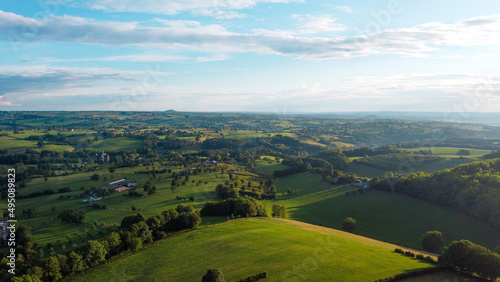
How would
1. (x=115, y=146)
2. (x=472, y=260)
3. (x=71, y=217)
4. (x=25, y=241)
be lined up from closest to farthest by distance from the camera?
(x=472, y=260)
(x=25, y=241)
(x=71, y=217)
(x=115, y=146)

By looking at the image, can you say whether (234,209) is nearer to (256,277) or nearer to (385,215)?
(256,277)

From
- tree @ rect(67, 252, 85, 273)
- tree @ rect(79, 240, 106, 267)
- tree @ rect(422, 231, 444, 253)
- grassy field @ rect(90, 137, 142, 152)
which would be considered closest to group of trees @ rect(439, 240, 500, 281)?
tree @ rect(422, 231, 444, 253)

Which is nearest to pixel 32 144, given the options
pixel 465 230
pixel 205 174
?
pixel 205 174

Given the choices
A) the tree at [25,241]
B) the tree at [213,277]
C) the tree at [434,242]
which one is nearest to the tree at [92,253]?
the tree at [25,241]

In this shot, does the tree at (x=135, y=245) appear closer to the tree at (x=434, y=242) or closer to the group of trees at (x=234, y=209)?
the group of trees at (x=234, y=209)

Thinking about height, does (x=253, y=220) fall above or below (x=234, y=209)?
below

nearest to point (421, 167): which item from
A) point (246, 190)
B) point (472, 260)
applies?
point (246, 190)

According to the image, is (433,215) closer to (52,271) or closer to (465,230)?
(465,230)
